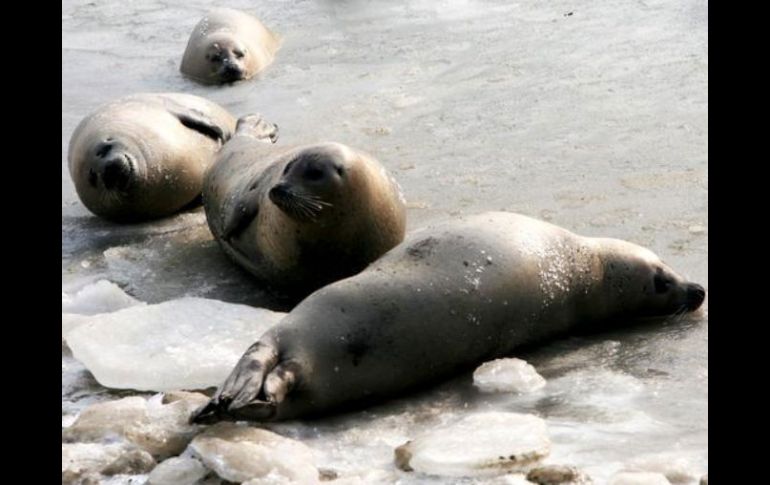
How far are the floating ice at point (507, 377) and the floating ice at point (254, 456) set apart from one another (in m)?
0.68

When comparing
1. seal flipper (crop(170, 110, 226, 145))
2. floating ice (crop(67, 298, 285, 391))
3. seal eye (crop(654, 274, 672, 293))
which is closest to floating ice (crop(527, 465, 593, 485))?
floating ice (crop(67, 298, 285, 391))

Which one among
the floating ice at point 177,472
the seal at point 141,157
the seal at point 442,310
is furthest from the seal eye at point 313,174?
the seal at point 141,157

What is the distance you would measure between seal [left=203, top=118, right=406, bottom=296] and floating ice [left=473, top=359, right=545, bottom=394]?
31.6 inches

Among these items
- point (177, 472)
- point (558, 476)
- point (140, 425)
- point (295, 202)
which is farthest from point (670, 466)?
point (295, 202)

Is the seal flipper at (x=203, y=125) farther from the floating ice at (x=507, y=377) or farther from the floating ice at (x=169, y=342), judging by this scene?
the floating ice at (x=507, y=377)

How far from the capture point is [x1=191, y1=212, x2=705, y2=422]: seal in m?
3.32

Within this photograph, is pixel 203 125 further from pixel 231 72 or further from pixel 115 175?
pixel 231 72

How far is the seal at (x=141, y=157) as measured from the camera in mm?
5508

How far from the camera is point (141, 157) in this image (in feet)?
18.5

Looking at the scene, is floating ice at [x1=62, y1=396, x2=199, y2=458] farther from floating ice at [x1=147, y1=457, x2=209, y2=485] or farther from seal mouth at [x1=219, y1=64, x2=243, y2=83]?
seal mouth at [x1=219, y1=64, x2=243, y2=83]

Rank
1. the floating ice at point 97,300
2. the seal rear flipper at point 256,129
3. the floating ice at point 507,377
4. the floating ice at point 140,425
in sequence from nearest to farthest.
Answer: the floating ice at point 140,425
the floating ice at point 507,377
the floating ice at point 97,300
the seal rear flipper at point 256,129
